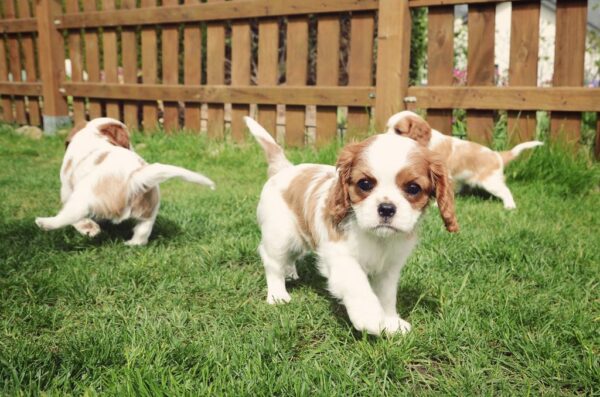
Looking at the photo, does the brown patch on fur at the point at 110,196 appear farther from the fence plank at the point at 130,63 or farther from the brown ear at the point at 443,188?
the fence plank at the point at 130,63

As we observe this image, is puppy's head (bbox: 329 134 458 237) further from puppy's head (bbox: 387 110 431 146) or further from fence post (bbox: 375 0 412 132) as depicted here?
fence post (bbox: 375 0 412 132)

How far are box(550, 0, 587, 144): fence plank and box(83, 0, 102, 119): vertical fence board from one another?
622 centimetres

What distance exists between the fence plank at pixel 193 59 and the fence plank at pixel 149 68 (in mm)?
602

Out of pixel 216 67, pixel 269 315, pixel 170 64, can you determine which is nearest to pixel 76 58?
pixel 170 64

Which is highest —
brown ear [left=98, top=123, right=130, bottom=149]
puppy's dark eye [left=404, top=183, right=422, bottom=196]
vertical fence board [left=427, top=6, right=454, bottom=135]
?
vertical fence board [left=427, top=6, right=454, bottom=135]

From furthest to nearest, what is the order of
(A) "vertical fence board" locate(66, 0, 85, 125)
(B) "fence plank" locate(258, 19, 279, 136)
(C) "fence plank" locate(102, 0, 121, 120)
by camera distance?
(A) "vertical fence board" locate(66, 0, 85, 125) < (C) "fence plank" locate(102, 0, 121, 120) < (B) "fence plank" locate(258, 19, 279, 136)

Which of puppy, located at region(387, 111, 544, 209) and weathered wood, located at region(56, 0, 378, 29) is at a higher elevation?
weathered wood, located at region(56, 0, 378, 29)

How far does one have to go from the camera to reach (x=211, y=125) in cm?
720

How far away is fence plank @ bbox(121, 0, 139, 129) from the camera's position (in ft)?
25.6

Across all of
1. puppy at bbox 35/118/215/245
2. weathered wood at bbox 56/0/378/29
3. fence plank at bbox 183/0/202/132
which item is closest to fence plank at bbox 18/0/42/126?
weathered wood at bbox 56/0/378/29

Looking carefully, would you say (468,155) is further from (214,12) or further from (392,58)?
(214,12)

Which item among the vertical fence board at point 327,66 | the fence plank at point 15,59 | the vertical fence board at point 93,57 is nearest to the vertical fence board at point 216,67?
the vertical fence board at point 327,66

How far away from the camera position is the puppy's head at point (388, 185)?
78.9 inches

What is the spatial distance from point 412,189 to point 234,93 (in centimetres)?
514
